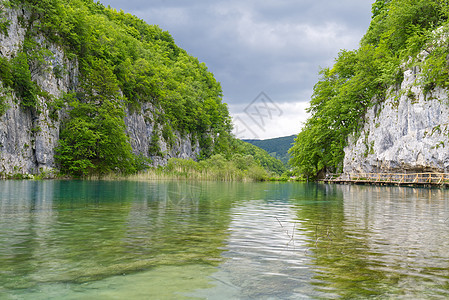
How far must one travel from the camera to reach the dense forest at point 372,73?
3089 cm

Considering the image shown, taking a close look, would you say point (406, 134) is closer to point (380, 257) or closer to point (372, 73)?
point (372, 73)

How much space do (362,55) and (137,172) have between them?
33.5 meters

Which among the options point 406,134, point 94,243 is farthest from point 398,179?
point 94,243

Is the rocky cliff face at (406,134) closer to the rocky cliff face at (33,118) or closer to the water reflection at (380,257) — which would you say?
the water reflection at (380,257)

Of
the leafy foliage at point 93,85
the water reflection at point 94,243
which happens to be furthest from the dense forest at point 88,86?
the water reflection at point 94,243

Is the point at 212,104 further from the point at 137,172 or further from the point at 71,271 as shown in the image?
the point at 71,271

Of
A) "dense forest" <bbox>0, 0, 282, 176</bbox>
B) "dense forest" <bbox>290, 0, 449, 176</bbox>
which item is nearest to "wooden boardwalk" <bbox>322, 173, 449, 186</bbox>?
"dense forest" <bbox>290, 0, 449, 176</bbox>

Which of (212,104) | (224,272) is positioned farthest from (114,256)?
(212,104)

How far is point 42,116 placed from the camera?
34375 mm

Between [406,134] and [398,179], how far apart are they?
4692 millimetres

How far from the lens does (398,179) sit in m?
34.1

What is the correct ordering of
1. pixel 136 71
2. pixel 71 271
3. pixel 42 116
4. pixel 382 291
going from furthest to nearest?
pixel 136 71, pixel 42 116, pixel 71 271, pixel 382 291

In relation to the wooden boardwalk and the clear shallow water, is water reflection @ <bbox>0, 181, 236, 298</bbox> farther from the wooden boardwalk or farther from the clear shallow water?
the wooden boardwalk

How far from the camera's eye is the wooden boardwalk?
28234mm
